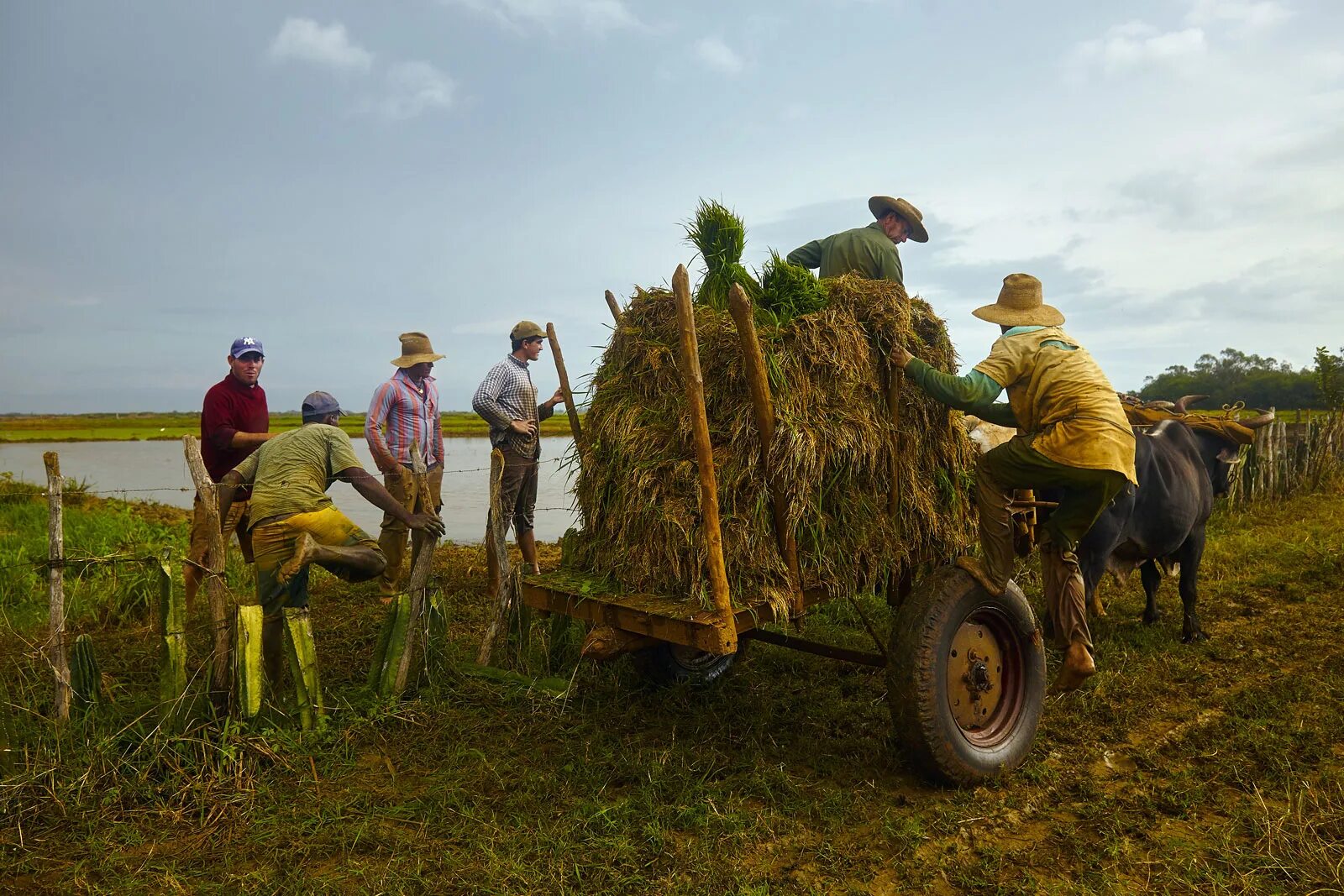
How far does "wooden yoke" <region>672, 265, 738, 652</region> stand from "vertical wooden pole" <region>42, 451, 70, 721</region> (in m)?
2.99

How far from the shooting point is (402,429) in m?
6.23

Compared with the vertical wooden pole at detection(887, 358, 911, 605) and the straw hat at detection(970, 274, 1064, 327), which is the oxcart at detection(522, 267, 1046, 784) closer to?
the vertical wooden pole at detection(887, 358, 911, 605)

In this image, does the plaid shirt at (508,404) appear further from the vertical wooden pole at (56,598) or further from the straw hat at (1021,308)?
the straw hat at (1021,308)

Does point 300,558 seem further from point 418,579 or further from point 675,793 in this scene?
point 675,793

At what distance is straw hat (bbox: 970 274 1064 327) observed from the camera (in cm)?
414

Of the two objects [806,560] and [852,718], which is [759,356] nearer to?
[806,560]

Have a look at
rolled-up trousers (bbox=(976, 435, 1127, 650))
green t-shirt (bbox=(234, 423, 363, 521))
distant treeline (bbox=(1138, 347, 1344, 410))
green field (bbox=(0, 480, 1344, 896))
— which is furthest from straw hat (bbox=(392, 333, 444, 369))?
distant treeline (bbox=(1138, 347, 1344, 410))

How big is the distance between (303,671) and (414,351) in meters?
3.08

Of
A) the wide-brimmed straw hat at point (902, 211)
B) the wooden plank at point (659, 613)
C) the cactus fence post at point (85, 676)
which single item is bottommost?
the cactus fence post at point (85, 676)

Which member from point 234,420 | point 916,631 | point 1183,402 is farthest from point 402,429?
point 1183,402

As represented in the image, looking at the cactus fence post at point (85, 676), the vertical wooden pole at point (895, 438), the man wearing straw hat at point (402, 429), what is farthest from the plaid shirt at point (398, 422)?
the vertical wooden pole at point (895, 438)

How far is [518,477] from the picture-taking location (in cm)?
654

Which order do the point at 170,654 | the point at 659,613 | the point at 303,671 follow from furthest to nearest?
the point at 303,671 → the point at 170,654 → the point at 659,613

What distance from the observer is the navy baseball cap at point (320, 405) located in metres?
4.82
